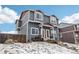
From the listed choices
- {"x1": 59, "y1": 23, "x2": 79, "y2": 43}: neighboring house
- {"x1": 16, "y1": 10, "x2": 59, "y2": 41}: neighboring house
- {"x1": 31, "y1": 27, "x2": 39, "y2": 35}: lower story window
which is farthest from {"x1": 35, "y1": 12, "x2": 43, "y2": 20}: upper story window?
{"x1": 59, "y1": 23, "x2": 79, "y2": 43}: neighboring house

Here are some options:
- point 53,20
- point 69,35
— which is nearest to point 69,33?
point 69,35

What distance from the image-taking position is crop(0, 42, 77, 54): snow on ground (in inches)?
92.6

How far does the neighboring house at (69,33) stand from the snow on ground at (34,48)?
0.14 metres

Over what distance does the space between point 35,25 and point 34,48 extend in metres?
0.33

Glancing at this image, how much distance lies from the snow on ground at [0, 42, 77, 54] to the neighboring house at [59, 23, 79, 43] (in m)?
0.14

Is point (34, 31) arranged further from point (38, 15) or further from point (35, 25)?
point (38, 15)

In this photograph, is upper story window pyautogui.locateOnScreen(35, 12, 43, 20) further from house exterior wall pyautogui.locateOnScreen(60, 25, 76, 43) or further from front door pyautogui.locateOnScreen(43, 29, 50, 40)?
house exterior wall pyautogui.locateOnScreen(60, 25, 76, 43)

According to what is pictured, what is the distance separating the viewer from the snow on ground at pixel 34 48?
2.35 meters

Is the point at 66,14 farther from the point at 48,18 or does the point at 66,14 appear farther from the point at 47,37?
the point at 47,37

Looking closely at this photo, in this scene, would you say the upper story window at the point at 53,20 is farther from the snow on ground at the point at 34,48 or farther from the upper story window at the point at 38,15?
the snow on ground at the point at 34,48

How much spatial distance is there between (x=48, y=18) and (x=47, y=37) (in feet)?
0.91

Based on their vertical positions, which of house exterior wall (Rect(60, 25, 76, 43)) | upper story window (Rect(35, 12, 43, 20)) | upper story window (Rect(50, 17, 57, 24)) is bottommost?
house exterior wall (Rect(60, 25, 76, 43))
